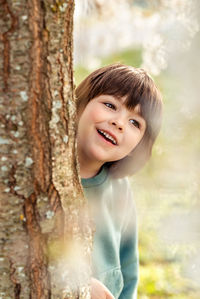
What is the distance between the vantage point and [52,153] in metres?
1.03

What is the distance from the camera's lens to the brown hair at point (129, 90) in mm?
1607

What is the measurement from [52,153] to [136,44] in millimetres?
12417

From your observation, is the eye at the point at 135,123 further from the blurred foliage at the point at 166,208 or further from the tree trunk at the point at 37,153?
the blurred foliage at the point at 166,208

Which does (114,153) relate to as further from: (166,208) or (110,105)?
(166,208)

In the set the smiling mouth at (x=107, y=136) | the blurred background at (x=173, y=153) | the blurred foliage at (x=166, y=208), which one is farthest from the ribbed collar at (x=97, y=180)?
the blurred foliage at (x=166, y=208)

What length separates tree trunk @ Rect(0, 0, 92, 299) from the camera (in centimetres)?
94

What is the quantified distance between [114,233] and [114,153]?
39cm

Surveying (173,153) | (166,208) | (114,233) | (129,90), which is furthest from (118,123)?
(166,208)

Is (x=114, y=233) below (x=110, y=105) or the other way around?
below

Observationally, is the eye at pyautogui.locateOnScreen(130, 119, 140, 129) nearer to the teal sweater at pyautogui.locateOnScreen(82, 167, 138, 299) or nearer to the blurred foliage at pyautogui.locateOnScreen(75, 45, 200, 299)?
the teal sweater at pyautogui.locateOnScreen(82, 167, 138, 299)

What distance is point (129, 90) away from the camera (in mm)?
1608

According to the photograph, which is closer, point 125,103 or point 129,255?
point 125,103

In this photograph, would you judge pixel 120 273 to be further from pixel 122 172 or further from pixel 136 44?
pixel 136 44

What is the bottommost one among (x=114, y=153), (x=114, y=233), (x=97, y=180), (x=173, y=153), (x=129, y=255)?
(x=173, y=153)
